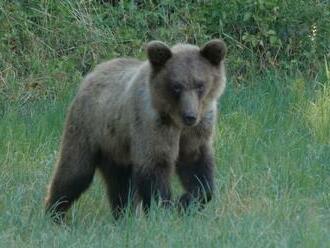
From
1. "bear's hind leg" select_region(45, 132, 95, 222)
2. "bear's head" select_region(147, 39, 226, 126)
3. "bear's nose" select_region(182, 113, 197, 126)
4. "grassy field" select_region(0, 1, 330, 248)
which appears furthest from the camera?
"bear's hind leg" select_region(45, 132, 95, 222)

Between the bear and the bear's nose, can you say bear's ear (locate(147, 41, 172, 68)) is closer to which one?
the bear

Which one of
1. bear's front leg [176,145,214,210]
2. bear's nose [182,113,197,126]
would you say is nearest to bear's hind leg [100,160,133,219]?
bear's front leg [176,145,214,210]

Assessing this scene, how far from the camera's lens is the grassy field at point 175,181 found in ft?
18.8

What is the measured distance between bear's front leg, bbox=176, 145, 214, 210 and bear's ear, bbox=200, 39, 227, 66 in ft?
1.76

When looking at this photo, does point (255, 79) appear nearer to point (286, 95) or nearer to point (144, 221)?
point (286, 95)

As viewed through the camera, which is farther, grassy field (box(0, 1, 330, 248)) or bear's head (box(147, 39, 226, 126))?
bear's head (box(147, 39, 226, 126))

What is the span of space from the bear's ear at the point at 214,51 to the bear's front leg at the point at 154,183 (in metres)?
0.73

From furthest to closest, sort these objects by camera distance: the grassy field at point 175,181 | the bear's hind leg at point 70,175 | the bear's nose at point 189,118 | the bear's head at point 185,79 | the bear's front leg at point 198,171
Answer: the bear's hind leg at point 70,175 < the bear's front leg at point 198,171 < the bear's head at point 185,79 < the bear's nose at point 189,118 < the grassy field at point 175,181

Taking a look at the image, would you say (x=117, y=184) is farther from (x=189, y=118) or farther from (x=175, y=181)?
(x=189, y=118)

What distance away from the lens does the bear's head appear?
20.8 ft

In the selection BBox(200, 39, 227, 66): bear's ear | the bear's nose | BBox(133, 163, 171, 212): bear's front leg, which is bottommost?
BBox(133, 163, 171, 212): bear's front leg

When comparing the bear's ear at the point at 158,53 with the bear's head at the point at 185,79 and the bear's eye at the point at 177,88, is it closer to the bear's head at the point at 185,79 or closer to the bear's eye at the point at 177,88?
the bear's head at the point at 185,79

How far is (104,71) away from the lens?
23.2 feet

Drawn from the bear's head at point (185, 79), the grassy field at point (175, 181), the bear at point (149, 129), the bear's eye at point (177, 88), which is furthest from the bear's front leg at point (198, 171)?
the bear's eye at point (177, 88)
